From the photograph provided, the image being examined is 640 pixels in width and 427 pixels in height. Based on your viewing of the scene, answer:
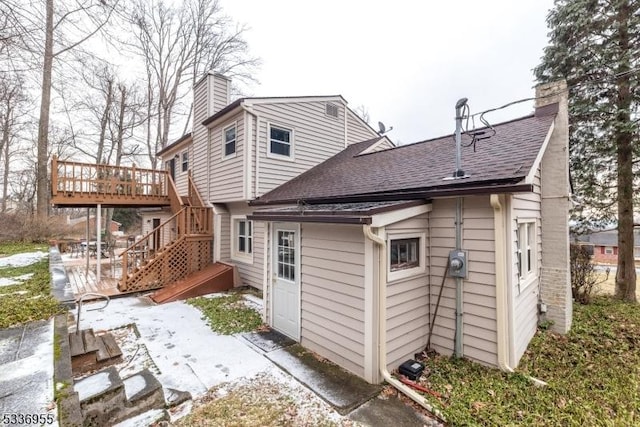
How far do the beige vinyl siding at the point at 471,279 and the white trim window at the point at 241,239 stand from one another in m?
5.53

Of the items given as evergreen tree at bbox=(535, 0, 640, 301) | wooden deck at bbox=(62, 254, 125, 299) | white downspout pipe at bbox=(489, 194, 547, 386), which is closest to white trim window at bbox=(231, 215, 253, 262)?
wooden deck at bbox=(62, 254, 125, 299)

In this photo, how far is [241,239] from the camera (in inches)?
354

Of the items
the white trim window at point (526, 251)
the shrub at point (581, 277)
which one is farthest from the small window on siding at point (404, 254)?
the shrub at point (581, 277)

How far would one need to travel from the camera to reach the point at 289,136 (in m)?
8.69

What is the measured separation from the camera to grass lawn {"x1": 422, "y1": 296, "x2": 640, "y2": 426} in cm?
307

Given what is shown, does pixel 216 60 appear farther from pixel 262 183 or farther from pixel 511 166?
pixel 511 166

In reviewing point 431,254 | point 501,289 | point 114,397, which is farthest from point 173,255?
point 501,289

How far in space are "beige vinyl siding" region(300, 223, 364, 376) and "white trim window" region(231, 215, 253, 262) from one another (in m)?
3.97

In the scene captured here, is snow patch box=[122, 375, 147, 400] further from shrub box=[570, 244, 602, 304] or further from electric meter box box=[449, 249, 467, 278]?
shrub box=[570, 244, 602, 304]

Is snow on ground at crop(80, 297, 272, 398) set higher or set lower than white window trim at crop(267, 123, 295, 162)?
lower

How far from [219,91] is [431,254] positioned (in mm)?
8639

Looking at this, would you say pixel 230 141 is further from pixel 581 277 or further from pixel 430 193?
pixel 581 277

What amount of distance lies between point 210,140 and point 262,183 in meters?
2.89

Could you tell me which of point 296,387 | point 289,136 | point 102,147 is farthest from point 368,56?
point 102,147
